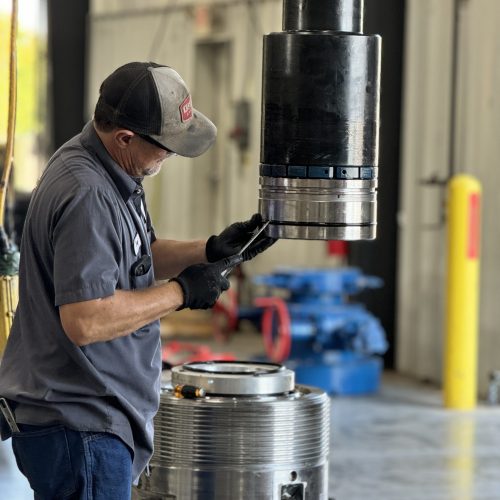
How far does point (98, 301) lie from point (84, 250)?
10 cm

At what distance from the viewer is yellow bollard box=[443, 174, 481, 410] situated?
652 cm

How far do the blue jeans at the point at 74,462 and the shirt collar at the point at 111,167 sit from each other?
0.50 metres

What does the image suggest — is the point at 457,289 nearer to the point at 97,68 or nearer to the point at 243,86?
the point at 243,86

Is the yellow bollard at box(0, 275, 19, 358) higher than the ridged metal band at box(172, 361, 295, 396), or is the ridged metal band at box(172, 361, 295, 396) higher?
the yellow bollard at box(0, 275, 19, 358)

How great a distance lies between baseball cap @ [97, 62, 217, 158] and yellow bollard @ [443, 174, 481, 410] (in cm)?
403

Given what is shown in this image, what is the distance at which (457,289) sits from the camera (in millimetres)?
6566

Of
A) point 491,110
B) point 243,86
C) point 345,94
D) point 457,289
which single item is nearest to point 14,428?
point 345,94

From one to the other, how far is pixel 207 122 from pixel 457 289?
4.02 m

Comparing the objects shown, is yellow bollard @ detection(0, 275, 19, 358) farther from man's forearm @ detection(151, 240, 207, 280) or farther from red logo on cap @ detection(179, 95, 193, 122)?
red logo on cap @ detection(179, 95, 193, 122)

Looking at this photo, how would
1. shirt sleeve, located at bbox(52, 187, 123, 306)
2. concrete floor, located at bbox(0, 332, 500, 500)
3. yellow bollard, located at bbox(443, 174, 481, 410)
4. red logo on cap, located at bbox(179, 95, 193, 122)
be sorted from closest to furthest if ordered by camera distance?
shirt sleeve, located at bbox(52, 187, 123, 306) → red logo on cap, located at bbox(179, 95, 193, 122) → concrete floor, located at bbox(0, 332, 500, 500) → yellow bollard, located at bbox(443, 174, 481, 410)

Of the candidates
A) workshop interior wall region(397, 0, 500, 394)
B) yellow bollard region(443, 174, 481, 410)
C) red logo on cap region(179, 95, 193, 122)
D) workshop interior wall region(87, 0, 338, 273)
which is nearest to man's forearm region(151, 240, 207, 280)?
red logo on cap region(179, 95, 193, 122)

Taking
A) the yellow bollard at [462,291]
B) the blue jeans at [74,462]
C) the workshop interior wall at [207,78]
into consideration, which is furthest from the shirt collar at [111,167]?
the workshop interior wall at [207,78]

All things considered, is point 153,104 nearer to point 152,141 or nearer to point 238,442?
point 152,141

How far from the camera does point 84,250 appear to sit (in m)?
2.43
